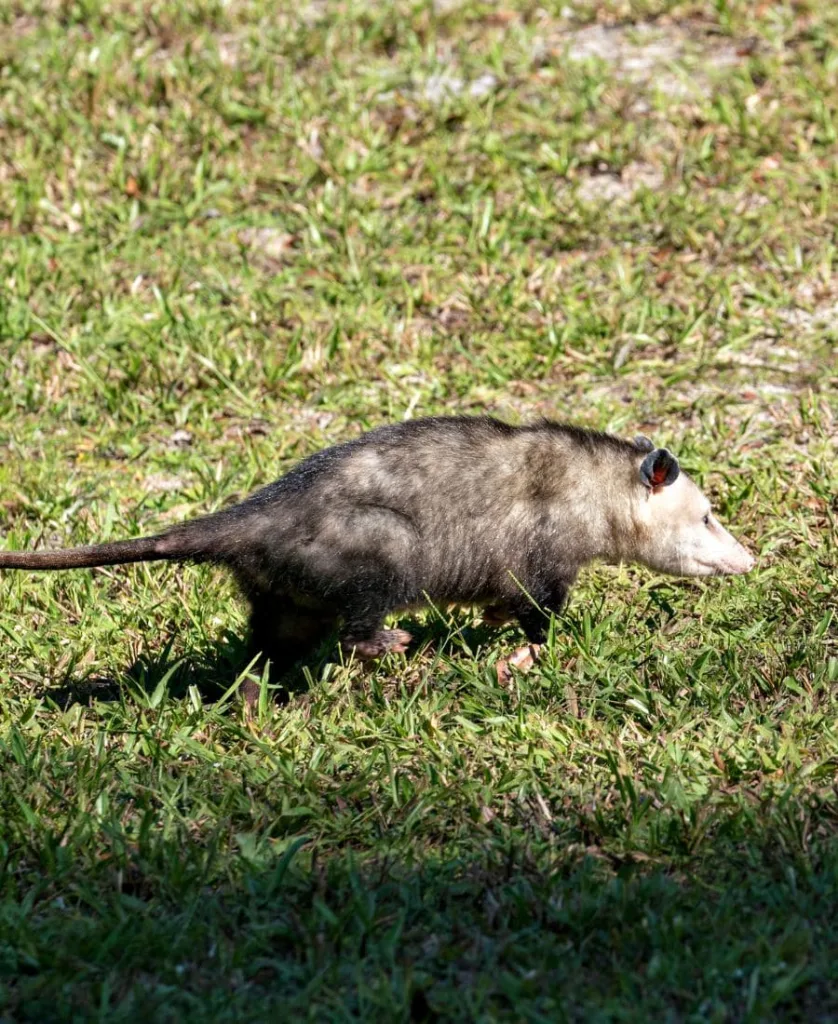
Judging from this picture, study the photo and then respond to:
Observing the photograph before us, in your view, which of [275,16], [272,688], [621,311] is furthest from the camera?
[275,16]

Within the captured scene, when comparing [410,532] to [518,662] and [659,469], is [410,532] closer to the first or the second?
[518,662]

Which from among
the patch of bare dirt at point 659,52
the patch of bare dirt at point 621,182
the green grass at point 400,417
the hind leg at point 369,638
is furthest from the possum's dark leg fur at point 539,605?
the patch of bare dirt at point 659,52

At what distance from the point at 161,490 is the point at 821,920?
404 centimetres

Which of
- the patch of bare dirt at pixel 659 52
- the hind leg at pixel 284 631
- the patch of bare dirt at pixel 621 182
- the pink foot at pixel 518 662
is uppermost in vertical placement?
the patch of bare dirt at pixel 659 52

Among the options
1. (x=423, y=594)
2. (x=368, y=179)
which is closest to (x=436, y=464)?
(x=423, y=594)

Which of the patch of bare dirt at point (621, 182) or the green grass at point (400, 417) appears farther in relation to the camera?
the patch of bare dirt at point (621, 182)

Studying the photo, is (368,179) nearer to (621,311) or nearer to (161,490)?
(621,311)

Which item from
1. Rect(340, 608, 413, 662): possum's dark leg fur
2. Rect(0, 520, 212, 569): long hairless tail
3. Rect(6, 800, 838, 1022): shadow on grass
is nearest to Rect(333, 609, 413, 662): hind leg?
Rect(340, 608, 413, 662): possum's dark leg fur

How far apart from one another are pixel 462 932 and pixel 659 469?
7.48 ft

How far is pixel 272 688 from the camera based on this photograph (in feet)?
17.0

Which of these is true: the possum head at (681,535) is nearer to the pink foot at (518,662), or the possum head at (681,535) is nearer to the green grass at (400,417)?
the green grass at (400,417)

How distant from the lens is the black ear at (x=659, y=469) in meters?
5.50

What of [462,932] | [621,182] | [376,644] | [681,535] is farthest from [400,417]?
[462,932]

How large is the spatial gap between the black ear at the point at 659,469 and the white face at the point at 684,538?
2.8 inches
